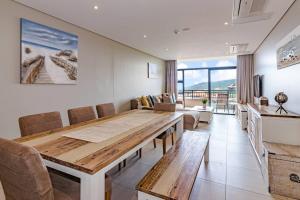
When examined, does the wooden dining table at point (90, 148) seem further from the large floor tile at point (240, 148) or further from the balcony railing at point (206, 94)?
the balcony railing at point (206, 94)

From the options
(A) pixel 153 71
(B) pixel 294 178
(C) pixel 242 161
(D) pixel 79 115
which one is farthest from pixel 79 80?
(A) pixel 153 71

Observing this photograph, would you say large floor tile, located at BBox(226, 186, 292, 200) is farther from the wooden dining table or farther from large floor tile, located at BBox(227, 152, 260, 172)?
the wooden dining table

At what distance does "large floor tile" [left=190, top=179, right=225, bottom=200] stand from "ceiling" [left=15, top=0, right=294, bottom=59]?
260 centimetres

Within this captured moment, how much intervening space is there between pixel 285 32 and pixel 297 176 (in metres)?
2.42

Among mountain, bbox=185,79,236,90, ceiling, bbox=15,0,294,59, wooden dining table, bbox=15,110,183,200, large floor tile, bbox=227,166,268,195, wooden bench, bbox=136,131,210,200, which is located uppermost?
ceiling, bbox=15,0,294,59

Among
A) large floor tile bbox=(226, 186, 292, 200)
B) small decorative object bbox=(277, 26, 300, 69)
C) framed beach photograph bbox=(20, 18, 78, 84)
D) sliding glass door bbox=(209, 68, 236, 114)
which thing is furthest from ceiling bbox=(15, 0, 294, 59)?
sliding glass door bbox=(209, 68, 236, 114)

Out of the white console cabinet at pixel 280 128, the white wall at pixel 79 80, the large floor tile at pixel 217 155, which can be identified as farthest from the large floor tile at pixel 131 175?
the white wall at pixel 79 80

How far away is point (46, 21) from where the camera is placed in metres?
2.97

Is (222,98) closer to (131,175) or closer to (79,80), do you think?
(79,80)

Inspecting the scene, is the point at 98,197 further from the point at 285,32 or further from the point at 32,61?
the point at 285,32

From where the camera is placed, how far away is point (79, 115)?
2221mm

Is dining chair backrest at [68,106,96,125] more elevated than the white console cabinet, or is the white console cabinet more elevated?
dining chair backrest at [68,106,96,125]

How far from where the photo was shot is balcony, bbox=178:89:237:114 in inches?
293

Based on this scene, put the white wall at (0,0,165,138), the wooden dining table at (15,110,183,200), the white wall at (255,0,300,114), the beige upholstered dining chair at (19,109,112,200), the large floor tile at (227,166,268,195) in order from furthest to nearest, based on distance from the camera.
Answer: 1. the white wall at (0,0,165,138)
2. the white wall at (255,0,300,114)
3. the large floor tile at (227,166,268,195)
4. the beige upholstered dining chair at (19,109,112,200)
5. the wooden dining table at (15,110,183,200)
